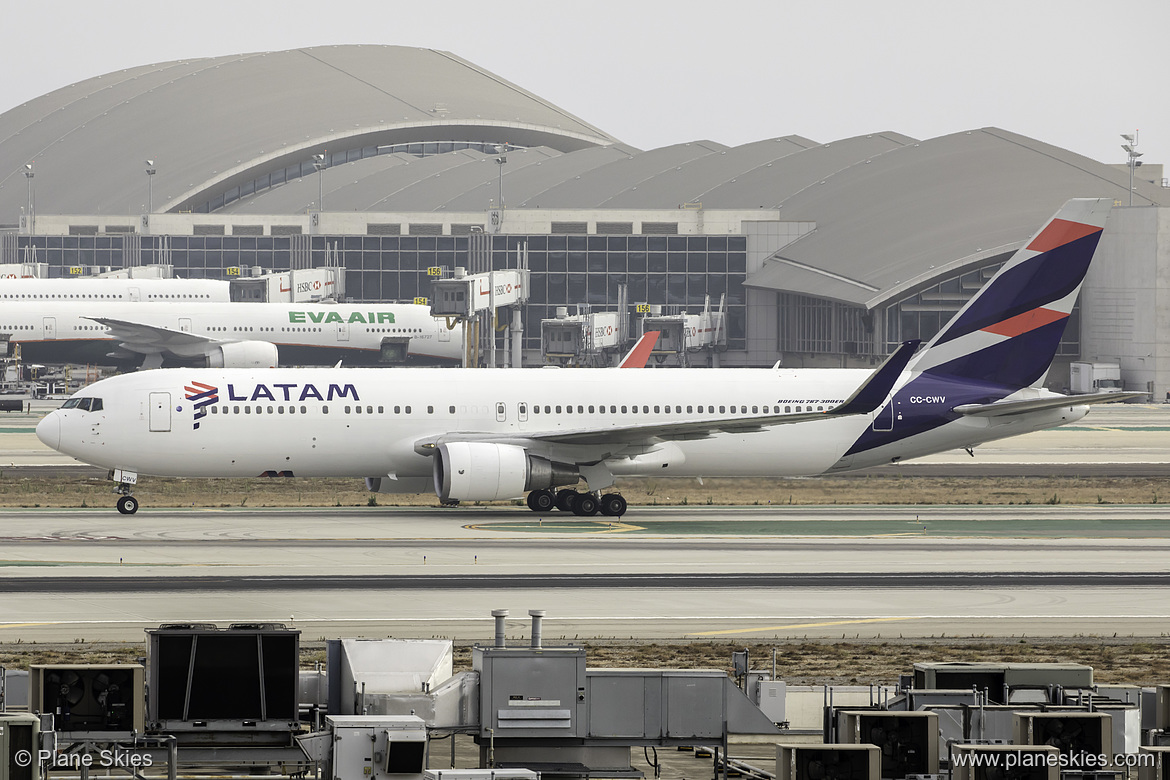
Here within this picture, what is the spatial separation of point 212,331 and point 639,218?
132 ft

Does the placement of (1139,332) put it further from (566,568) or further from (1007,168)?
(566,568)

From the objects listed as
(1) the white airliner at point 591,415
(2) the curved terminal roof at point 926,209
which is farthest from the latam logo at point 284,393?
(2) the curved terminal roof at point 926,209

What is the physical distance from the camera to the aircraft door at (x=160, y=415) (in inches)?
1794

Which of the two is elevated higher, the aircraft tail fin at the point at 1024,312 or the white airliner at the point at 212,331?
the white airliner at the point at 212,331

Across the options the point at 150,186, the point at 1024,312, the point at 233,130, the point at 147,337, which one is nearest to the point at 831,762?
the point at 1024,312

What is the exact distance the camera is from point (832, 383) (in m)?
49.8

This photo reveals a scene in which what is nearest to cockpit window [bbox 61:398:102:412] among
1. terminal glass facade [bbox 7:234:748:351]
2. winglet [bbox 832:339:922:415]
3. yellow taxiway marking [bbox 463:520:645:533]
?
yellow taxiway marking [bbox 463:520:645:533]

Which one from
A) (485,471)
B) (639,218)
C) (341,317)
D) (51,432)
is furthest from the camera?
(639,218)

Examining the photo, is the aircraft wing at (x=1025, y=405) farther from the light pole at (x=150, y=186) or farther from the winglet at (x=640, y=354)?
the light pole at (x=150, y=186)

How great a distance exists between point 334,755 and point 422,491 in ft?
109

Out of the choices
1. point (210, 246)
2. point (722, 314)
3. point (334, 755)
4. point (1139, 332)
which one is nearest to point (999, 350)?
point (334, 755)

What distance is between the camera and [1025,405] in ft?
156

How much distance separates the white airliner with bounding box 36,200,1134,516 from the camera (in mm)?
45625

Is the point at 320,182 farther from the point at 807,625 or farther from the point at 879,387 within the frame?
the point at 807,625
